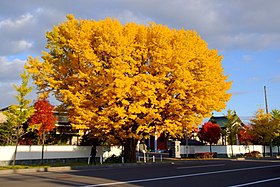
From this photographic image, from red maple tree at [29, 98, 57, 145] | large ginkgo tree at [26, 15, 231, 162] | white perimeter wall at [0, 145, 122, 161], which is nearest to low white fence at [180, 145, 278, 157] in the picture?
white perimeter wall at [0, 145, 122, 161]

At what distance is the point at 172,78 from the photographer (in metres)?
24.5

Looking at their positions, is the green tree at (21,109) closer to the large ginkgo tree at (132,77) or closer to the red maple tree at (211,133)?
the large ginkgo tree at (132,77)

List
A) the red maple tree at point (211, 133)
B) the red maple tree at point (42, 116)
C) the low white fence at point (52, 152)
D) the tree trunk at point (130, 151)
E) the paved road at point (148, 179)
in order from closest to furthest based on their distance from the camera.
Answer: the paved road at point (148, 179) → the low white fence at point (52, 152) → the red maple tree at point (42, 116) → the tree trunk at point (130, 151) → the red maple tree at point (211, 133)

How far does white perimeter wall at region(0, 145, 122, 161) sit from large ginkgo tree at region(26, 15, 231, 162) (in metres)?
5.17

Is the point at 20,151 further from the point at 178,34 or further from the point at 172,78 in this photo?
the point at 178,34

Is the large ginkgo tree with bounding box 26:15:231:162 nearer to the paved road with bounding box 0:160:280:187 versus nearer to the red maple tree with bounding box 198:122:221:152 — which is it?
the paved road with bounding box 0:160:280:187

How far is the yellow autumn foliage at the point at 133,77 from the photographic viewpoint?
2336cm

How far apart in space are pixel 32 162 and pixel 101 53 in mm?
11116

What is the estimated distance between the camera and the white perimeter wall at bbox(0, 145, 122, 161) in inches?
1048

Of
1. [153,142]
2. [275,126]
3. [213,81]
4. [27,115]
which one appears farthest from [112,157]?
[153,142]

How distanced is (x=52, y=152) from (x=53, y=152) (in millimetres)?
105

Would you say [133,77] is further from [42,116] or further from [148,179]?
[148,179]

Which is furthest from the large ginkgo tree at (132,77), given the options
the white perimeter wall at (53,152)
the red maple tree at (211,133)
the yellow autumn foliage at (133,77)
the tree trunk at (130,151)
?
the red maple tree at (211,133)

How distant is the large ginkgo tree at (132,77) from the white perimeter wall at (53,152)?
17.0ft
